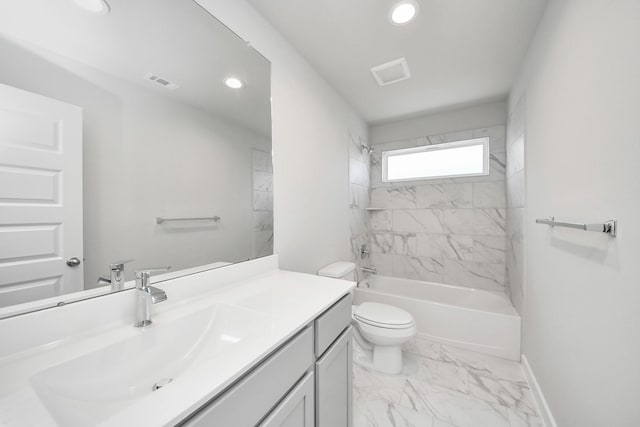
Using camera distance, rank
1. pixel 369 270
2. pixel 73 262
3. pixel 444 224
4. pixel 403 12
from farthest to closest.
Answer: pixel 369 270
pixel 444 224
pixel 403 12
pixel 73 262

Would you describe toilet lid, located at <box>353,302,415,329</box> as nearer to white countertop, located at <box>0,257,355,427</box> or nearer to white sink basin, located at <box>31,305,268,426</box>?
white countertop, located at <box>0,257,355,427</box>

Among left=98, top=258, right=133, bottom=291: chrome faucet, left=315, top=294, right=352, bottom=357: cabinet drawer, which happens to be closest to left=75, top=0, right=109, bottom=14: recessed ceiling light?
left=98, top=258, right=133, bottom=291: chrome faucet

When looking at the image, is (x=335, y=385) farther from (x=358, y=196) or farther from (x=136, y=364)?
(x=358, y=196)

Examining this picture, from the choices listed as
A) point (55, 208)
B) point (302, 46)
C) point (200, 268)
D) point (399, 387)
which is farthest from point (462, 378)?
point (302, 46)

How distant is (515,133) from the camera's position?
208 cm

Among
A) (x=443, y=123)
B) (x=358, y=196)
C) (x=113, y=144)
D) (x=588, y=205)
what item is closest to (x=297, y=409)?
(x=113, y=144)

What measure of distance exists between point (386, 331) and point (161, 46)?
2079 mm

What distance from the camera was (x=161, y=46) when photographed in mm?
991

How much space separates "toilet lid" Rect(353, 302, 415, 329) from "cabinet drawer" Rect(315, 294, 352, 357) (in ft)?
2.17

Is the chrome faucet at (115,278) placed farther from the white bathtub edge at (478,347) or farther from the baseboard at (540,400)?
the white bathtub edge at (478,347)

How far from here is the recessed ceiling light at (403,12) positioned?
138 centimetres

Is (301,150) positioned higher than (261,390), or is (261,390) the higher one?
(301,150)

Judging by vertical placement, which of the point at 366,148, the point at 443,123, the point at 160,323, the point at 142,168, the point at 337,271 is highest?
the point at 443,123

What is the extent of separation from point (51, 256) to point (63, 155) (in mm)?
312
